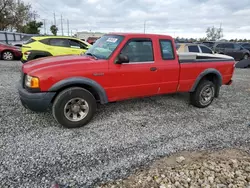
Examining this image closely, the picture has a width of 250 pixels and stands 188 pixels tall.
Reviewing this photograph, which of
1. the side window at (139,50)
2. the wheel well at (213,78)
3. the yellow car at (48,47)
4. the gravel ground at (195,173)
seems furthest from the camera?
the yellow car at (48,47)

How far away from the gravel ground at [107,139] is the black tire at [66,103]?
0.53ft

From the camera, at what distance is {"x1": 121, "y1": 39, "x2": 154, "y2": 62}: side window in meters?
3.93

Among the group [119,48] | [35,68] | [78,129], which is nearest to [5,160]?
[78,129]

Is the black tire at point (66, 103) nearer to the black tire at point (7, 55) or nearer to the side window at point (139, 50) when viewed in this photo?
the side window at point (139, 50)

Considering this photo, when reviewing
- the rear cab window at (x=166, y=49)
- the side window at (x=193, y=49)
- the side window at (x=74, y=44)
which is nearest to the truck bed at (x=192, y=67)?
the rear cab window at (x=166, y=49)

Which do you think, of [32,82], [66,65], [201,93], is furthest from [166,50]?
[32,82]

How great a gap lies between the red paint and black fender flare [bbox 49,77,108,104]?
2.3 inches

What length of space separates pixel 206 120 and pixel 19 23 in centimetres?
4150

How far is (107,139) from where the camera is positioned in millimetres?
3359

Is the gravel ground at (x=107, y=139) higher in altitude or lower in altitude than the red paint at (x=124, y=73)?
lower

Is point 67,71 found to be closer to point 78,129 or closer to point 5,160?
point 78,129

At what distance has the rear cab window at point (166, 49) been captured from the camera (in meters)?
4.30

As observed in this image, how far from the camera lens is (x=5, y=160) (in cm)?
266

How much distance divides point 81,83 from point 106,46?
108 cm
